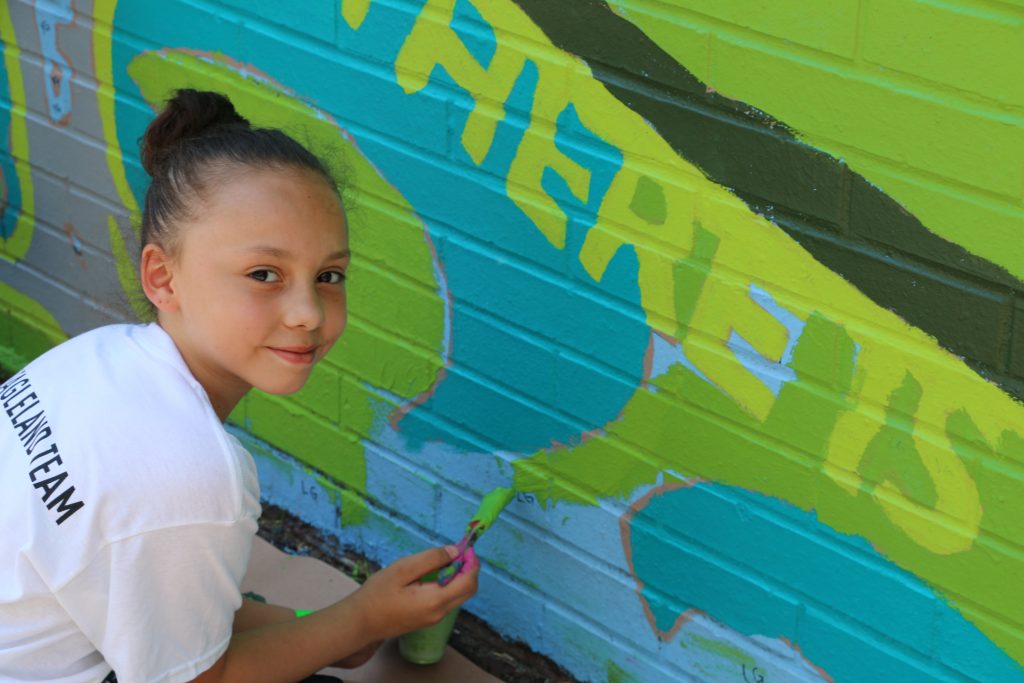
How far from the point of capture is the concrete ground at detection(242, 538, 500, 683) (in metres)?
3.24

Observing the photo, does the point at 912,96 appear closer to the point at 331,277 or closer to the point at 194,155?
the point at 331,277

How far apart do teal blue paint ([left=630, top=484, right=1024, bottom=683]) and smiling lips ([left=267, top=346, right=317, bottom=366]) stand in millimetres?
826

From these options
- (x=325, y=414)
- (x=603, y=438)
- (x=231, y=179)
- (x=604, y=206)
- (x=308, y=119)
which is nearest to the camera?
(x=231, y=179)

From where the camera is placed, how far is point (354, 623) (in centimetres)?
273

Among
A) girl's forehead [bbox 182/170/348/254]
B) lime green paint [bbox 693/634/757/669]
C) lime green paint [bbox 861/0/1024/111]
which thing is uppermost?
lime green paint [bbox 861/0/1024/111]

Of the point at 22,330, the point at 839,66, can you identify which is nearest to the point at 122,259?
the point at 22,330

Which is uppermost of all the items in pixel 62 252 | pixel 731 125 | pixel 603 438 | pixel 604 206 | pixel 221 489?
pixel 731 125

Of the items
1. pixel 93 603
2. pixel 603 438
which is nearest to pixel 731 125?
pixel 603 438

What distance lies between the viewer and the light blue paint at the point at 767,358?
251cm

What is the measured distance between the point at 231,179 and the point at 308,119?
970 mm

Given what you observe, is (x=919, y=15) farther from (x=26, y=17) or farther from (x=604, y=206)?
(x=26, y=17)

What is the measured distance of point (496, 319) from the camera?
308cm

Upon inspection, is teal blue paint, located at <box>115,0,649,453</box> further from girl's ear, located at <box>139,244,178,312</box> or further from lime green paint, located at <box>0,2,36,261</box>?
lime green paint, located at <box>0,2,36,261</box>

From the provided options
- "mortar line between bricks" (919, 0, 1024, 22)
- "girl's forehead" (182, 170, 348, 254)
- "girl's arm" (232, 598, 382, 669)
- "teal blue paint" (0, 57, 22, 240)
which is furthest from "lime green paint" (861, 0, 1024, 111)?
"teal blue paint" (0, 57, 22, 240)
